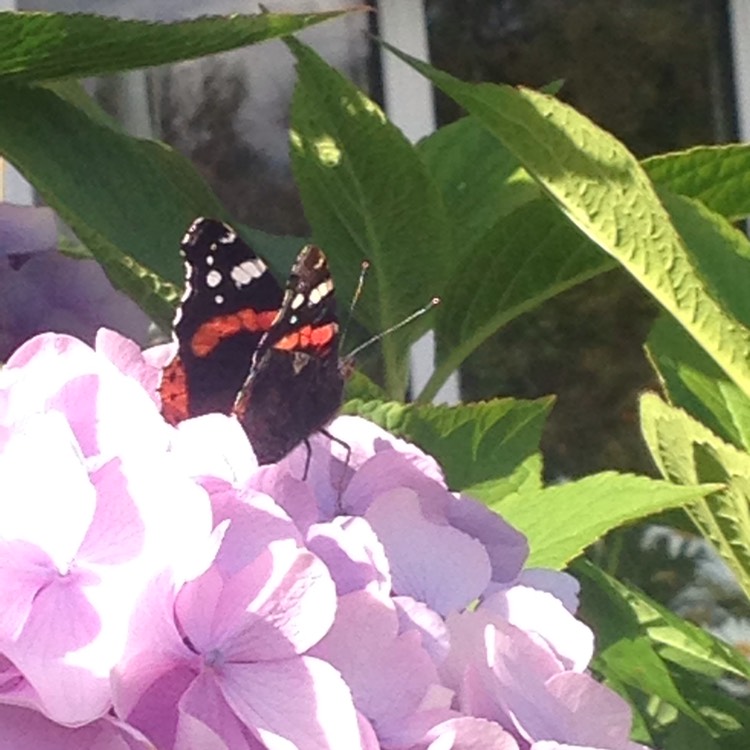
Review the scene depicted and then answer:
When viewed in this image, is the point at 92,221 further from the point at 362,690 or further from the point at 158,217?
the point at 362,690

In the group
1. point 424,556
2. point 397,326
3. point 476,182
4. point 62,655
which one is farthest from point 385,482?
point 476,182

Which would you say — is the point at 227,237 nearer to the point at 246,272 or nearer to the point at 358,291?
the point at 246,272

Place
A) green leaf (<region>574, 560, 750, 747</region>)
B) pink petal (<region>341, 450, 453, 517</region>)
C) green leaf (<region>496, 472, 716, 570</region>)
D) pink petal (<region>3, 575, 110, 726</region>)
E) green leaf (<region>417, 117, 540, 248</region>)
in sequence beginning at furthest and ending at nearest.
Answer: green leaf (<region>417, 117, 540, 248</region>)
green leaf (<region>574, 560, 750, 747</region>)
green leaf (<region>496, 472, 716, 570</region>)
pink petal (<region>341, 450, 453, 517</region>)
pink petal (<region>3, 575, 110, 726</region>)

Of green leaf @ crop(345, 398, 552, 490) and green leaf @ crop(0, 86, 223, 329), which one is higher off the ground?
green leaf @ crop(0, 86, 223, 329)

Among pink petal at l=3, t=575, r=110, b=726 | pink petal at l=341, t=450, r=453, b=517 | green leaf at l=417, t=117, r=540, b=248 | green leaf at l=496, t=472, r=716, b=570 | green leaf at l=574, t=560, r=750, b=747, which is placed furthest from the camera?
green leaf at l=417, t=117, r=540, b=248

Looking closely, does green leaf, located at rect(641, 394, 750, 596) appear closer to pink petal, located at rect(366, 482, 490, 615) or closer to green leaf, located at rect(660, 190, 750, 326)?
green leaf, located at rect(660, 190, 750, 326)

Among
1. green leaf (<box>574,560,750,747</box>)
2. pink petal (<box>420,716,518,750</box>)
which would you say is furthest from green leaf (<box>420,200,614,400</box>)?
pink petal (<box>420,716,518,750</box>)

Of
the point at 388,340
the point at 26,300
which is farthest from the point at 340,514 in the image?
the point at 388,340

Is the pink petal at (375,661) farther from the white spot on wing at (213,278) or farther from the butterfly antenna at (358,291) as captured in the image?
the butterfly antenna at (358,291)
